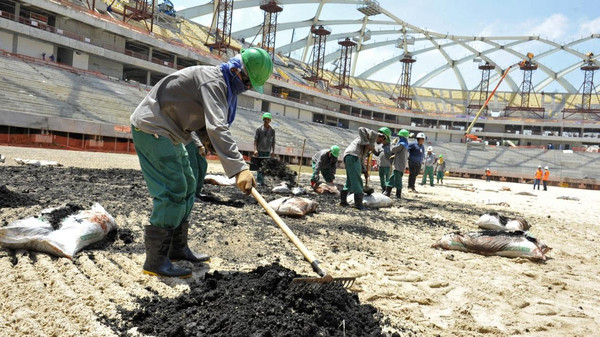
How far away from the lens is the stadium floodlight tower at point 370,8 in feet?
157

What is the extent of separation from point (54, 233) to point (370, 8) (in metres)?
51.1

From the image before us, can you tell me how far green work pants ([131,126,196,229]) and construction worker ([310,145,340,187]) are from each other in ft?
21.9

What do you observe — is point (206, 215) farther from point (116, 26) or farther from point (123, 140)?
point (116, 26)

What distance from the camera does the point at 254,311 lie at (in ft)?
7.46

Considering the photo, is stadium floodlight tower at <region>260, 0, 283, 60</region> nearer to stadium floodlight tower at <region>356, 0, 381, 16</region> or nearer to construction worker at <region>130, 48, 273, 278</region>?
stadium floodlight tower at <region>356, 0, 381, 16</region>

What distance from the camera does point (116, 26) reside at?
30.7 meters

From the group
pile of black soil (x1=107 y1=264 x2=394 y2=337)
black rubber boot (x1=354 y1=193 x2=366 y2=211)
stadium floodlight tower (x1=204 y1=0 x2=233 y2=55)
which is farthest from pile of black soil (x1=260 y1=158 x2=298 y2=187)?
stadium floodlight tower (x1=204 y1=0 x2=233 y2=55)

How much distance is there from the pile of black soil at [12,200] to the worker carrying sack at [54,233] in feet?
5.25

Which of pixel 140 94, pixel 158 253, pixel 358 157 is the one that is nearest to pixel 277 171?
pixel 358 157

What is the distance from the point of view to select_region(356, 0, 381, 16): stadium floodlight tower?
157 feet

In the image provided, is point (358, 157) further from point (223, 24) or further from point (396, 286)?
point (223, 24)

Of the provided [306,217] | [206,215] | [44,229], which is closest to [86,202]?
[206,215]

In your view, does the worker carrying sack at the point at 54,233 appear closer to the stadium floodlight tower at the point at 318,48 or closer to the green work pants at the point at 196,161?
the green work pants at the point at 196,161

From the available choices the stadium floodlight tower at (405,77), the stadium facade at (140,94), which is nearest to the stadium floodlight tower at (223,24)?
the stadium facade at (140,94)
